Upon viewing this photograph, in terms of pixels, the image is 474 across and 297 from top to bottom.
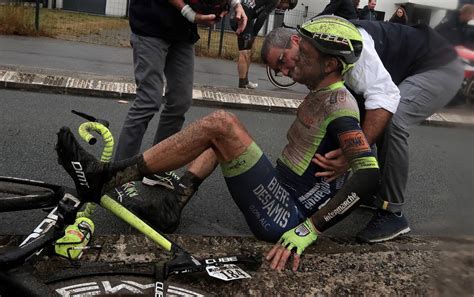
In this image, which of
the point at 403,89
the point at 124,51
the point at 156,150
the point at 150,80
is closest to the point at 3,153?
the point at 150,80

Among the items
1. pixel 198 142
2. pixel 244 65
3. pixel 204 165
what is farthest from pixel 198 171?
pixel 244 65

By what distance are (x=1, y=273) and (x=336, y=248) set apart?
1.69 meters

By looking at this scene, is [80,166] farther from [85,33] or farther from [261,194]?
[85,33]

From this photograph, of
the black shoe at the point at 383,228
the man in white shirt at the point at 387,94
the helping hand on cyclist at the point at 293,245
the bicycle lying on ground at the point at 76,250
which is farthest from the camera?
the black shoe at the point at 383,228

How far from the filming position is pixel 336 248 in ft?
9.71

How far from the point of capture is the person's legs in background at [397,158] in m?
3.21

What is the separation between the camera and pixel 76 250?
8.29 ft

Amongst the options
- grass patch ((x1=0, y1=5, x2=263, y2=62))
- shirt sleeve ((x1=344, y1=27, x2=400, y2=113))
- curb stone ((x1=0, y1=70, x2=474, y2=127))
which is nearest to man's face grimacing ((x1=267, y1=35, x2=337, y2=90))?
shirt sleeve ((x1=344, y1=27, x2=400, y2=113))

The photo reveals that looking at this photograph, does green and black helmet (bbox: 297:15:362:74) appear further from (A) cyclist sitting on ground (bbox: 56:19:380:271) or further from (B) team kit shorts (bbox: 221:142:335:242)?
(B) team kit shorts (bbox: 221:142:335:242)

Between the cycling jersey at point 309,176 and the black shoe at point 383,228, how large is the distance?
41 cm

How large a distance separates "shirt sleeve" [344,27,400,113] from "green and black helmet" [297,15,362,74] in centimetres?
20

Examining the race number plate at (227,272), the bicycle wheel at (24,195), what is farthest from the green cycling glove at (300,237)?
the bicycle wheel at (24,195)

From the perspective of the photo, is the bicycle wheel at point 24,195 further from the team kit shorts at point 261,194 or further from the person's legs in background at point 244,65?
the person's legs in background at point 244,65

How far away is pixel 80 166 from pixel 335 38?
1.37 metres
